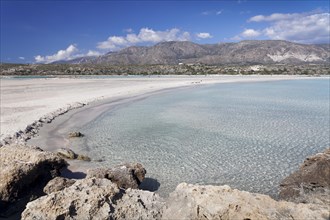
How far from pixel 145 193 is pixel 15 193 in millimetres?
3116

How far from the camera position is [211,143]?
46.5 feet

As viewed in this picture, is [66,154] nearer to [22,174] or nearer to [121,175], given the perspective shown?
[121,175]

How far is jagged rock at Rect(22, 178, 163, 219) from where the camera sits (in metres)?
5.75

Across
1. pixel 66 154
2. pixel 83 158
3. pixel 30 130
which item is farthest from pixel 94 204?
pixel 30 130

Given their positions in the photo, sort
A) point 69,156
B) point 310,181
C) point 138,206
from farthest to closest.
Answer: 1. point 69,156
2. point 310,181
3. point 138,206

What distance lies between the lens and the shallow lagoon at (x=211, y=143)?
10.3 metres

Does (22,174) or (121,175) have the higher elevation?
(22,174)

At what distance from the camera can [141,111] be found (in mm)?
23594

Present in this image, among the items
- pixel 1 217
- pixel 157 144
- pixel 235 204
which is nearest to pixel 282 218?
pixel 235 204

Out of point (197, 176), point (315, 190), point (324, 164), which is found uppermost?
point (324, 164)

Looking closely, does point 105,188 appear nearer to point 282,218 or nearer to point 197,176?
point 282,218

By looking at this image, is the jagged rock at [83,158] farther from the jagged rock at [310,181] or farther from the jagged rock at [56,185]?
the jagged rock at [310,181]

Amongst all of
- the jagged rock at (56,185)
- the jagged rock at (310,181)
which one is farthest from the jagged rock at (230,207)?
the jagged rock at (56,185)

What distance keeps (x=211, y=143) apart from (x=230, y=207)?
8.87 metres
